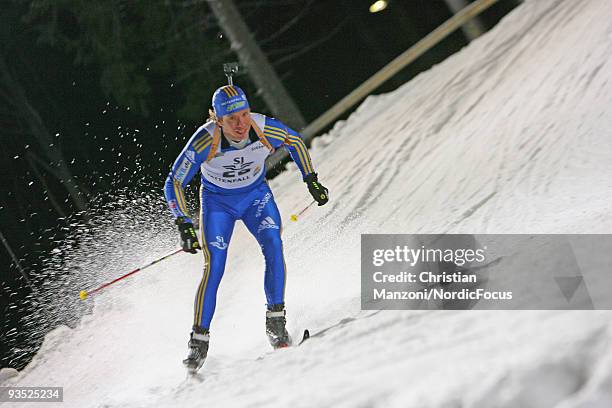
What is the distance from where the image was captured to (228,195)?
15.9ft

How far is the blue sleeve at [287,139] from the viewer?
4.81 m

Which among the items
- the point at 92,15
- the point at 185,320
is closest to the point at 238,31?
the point at 92,15

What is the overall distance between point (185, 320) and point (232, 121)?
2.75 metres

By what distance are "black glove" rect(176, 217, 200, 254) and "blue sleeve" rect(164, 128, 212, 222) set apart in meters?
0.05

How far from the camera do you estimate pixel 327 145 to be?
10414 millimetres

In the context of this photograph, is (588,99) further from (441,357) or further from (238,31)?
(238,31)

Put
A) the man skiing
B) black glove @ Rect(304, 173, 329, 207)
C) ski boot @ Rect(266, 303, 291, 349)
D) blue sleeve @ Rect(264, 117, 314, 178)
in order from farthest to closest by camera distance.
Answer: black glove @ Rect(304, 173, 329, 207), blue sleeve @ Rect(264, 117, 314, 178), ski boot @ Rect(266, 303, 291, 349), the man skiing

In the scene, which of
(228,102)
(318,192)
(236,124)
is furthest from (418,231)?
(228,102)

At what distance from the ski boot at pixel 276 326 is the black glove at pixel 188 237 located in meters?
0.66

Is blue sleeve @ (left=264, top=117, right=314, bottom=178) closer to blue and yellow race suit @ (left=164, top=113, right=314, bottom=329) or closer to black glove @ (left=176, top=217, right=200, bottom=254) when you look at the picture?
blue and yellow race suit @ (left=164, top=113, right=314, bottom=329)

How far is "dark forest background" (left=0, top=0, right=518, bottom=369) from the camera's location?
13953 millimetres

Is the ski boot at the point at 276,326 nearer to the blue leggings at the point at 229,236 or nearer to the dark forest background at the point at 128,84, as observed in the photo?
the blue leggings at the point at 229,236

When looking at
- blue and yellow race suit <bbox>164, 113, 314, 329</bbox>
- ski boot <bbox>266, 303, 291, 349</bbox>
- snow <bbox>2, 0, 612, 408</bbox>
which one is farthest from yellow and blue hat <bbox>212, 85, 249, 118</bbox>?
snow <bbox>2, 0, 612, 408</bbox>

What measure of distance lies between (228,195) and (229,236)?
0.27m
